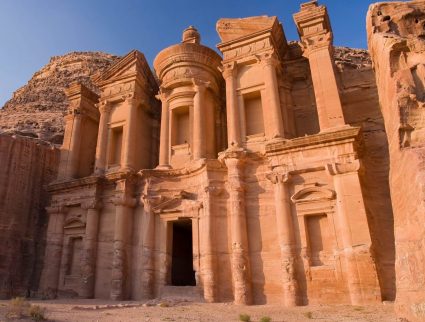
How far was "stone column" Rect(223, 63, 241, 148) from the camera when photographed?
1568cm

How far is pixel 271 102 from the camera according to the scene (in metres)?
15.5

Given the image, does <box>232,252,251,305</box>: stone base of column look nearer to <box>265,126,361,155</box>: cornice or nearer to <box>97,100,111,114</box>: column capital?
<box>265,126,361,155</box>: cornice

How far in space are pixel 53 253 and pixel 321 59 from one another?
15528mm

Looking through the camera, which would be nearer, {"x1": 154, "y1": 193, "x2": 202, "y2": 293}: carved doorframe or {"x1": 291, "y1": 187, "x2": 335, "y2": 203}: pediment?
{"x1": 291, "y1": 187, "x2": 335, "y2": 203}: pediment

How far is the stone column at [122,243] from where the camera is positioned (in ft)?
49.4

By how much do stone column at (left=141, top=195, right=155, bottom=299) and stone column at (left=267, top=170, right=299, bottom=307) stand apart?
5.57 meters

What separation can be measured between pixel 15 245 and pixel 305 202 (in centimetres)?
1511

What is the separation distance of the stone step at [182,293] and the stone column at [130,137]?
6051mm

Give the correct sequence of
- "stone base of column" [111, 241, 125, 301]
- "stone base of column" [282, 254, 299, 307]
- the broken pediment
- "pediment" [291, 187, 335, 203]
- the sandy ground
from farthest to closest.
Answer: the broken pediment, "stone base of column" [111, 241, 125, 301], "pediment" [291, 187, 335, 203], "stone base of column" [282, 254, 299, 307], the sandy ground

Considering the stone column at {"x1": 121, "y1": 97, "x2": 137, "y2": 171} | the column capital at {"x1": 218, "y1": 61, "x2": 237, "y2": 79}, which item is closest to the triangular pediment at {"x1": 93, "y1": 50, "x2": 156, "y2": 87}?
the stone column at {"x1": 121, "y1": 97, "x2": 137, "y2": 171}

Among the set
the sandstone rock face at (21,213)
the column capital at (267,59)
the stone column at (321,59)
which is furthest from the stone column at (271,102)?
the sandstone rock face at (21,213)

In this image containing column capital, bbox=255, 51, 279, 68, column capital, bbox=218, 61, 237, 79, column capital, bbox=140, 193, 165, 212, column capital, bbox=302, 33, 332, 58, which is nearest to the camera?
column capital, bbox=302, 33, 332, 58

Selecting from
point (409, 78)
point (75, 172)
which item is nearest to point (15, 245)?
point (75, 172)

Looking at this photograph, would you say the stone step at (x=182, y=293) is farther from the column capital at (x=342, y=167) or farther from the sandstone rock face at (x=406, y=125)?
the sandstone rock face at (x=406, y=125)
